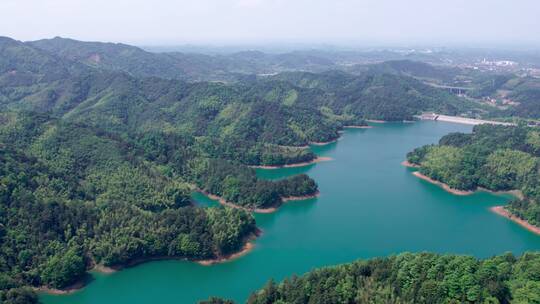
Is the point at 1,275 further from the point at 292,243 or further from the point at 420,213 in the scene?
the point at 420,213

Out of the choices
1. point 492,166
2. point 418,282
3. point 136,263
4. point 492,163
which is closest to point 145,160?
point 136,263

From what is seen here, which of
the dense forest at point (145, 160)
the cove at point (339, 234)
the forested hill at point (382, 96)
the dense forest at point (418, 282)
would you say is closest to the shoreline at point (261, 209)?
the dense forest at point (145, 160)

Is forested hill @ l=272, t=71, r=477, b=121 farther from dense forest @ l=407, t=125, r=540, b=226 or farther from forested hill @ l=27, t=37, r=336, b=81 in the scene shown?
forested hill @ l=27, t=37, r=336, b=81

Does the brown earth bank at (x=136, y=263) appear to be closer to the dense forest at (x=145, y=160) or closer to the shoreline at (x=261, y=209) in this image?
the dense forest at (x=145, y=160)

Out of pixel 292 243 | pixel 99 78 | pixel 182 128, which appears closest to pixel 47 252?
pixel 292 243

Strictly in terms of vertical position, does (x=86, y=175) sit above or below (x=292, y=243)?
above

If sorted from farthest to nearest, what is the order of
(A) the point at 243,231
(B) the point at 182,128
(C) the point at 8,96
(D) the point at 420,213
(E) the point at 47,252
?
(C) the point at 8,96 → (B) the point at 182,128 → (D) the point at 420,213 → (A) the point at 243,231 → (E) the point at 47,252
